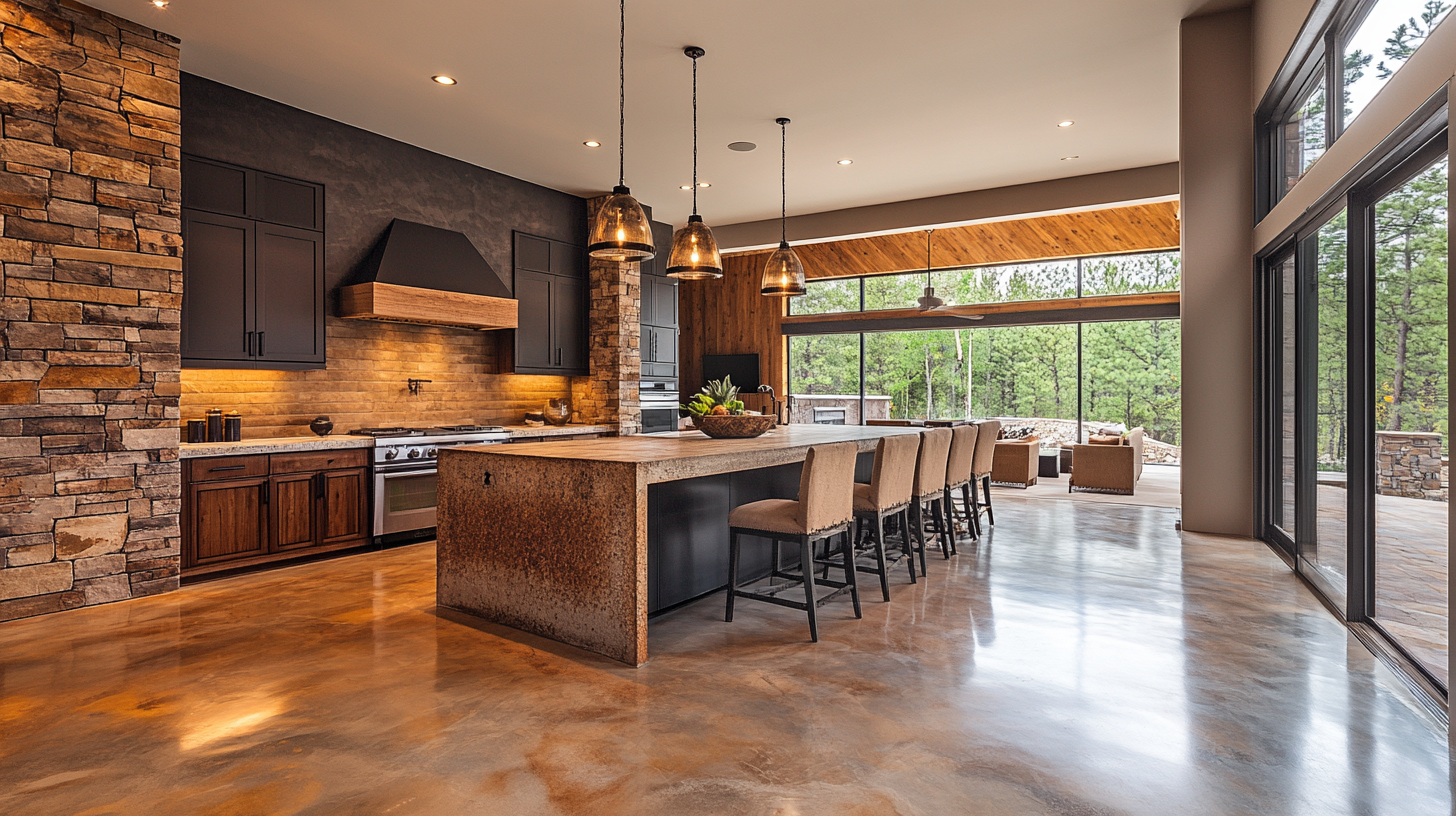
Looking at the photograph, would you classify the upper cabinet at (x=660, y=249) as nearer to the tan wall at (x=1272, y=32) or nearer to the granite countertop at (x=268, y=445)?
the granite countertop at (x=268, y=445)

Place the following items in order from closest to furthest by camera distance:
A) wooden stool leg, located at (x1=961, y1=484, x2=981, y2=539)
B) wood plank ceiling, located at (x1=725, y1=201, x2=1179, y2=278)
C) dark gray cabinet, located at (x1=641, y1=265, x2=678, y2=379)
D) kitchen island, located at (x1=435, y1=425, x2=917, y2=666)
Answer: kitchen island, located at (x1=435, y1=425, x2=917, y2=666) < wooden stool leg, located at (x1=961, y1=484, x2=981, y2=539) < dark gray cabinet, located at (x1=641, y1=265, x2=678, y2=379) < wood plank ceiling, located at (x1=725, y1=201, x2=1179, y2=278)

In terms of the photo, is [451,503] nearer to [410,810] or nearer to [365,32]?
[410,810]

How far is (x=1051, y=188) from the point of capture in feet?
25.2

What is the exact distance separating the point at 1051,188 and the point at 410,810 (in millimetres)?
7896

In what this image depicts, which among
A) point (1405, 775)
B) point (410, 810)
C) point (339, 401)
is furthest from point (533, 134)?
point (1405, 775)

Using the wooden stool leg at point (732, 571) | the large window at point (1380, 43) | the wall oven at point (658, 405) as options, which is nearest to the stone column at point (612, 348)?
the wall oven at point (658, 405)

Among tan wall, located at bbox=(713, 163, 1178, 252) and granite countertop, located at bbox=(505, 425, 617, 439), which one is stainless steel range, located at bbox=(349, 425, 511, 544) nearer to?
granite countertop, located at bbox=(505, 425, 617, 439)

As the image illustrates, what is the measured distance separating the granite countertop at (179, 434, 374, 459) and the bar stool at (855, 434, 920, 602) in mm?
3522

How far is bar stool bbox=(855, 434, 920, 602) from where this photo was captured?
154 inches

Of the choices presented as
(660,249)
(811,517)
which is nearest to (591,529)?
(811,517)

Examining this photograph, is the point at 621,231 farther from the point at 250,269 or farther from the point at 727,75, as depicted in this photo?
the point at 250,269

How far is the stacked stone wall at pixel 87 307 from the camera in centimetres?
371

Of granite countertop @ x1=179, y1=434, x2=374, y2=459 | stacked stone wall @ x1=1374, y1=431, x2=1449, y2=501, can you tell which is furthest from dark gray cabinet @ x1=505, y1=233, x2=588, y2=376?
stacked stone wall @ x1=1374, y1=431, x2=1449, y2=501

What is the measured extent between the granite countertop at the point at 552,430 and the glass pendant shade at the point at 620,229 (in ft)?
10.4
